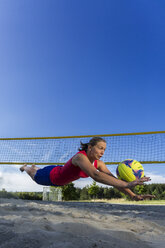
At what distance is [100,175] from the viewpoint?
246 cm

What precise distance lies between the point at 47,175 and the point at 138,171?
1.34 m

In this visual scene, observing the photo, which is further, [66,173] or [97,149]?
[66,173]

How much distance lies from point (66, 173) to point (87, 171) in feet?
2.17

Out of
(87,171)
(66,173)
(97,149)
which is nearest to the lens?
(87,171)

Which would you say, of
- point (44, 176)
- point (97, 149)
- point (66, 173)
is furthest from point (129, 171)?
point (44, 176)

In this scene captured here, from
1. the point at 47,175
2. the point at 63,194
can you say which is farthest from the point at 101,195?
the point at 47,175

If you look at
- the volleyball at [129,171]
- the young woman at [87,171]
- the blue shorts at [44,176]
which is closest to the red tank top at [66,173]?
the young woman at [87,171]

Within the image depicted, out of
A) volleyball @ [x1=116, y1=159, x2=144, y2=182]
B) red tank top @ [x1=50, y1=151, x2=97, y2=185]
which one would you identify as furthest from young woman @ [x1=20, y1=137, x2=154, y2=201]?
volleyball @ [x1=116, y1=159, x2=144, y2=182]

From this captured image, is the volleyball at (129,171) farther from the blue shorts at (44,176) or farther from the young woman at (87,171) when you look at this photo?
the blue shorts at (44,176)

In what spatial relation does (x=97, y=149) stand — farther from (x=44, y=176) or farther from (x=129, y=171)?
(x=44, y=176)

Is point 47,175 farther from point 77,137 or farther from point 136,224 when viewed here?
point 77,137

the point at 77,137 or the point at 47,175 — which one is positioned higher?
the point at 77,137

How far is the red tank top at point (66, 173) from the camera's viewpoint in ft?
9.88

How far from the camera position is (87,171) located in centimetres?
253
